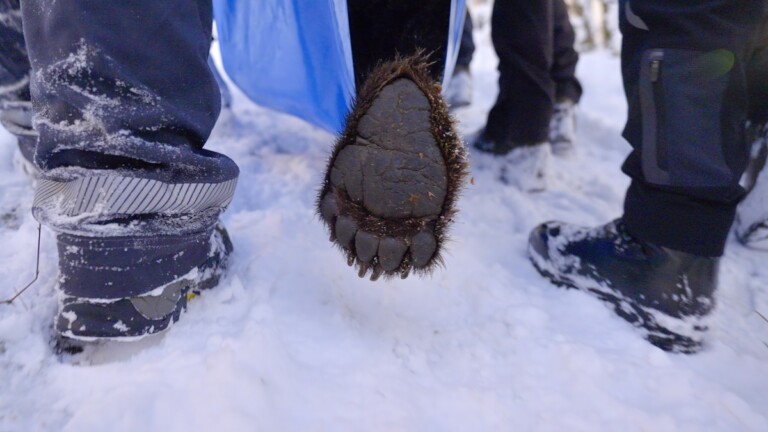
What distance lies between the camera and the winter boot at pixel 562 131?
5.10ft

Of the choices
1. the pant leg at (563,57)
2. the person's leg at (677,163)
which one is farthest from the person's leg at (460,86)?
the person's leg at (677,163)

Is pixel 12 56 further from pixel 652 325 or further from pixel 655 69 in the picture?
pixel 652 325

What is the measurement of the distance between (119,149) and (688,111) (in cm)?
83

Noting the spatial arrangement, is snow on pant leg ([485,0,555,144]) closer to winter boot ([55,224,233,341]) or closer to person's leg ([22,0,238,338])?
person's leg ([22,0,238,338])

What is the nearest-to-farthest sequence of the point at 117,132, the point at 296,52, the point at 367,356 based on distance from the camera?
1. the point at 117,132
2. the point at 367,356
3. the point at 296,52

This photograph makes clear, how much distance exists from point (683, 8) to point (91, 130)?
851 millimetres

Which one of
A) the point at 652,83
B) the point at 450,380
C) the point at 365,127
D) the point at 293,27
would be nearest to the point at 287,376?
the point at 450,380

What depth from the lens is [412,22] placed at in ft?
3.02

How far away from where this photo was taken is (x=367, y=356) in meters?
0.70

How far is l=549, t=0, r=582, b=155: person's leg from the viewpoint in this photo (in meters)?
1.48

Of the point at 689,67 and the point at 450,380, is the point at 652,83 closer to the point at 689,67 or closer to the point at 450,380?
the point at 689,67

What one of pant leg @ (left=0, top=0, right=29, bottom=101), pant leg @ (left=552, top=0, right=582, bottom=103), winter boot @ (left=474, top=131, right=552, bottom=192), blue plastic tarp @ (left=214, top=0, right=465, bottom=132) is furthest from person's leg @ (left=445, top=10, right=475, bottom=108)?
pant leg @ (left=0, top=0, right=29, bottom=101)

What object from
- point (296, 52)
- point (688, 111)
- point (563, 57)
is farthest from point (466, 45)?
point (688, 111)

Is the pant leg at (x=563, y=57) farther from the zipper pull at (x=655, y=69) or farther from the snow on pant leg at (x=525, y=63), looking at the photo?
the zipper pull at (x=655, y=69)
